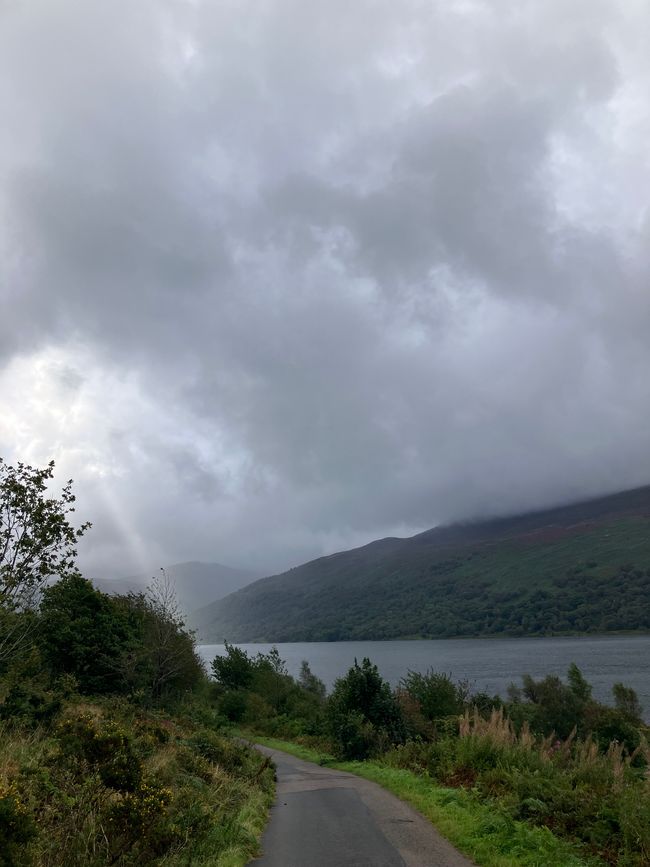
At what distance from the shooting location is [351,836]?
11.8 metres

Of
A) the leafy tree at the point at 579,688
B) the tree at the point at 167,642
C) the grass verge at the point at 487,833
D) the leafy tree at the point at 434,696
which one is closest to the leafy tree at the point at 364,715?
the leafy tree at the point at 434,696

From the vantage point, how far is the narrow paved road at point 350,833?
1025cm

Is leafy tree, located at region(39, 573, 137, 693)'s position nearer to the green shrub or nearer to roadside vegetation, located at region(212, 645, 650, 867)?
roadside vegetation, located at region(212, 645, 650, 867)

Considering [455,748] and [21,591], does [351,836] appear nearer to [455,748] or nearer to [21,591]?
[455,748]

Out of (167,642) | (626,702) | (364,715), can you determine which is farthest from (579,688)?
(167,642)

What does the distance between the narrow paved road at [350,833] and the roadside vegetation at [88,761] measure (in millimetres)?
634

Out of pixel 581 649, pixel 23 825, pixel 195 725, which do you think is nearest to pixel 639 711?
pixel 195 725

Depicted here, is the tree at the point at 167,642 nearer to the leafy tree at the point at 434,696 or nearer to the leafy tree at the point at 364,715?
the leafy tree at the point at 364,715

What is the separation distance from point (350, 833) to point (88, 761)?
19.9ft

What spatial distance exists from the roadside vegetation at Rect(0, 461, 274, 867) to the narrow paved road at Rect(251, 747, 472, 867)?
0.63 m

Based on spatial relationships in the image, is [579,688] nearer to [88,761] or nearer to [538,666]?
[88,761]

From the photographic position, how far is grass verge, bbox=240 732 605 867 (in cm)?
970

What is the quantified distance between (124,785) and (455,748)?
12.3 m

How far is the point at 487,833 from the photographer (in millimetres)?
11156
